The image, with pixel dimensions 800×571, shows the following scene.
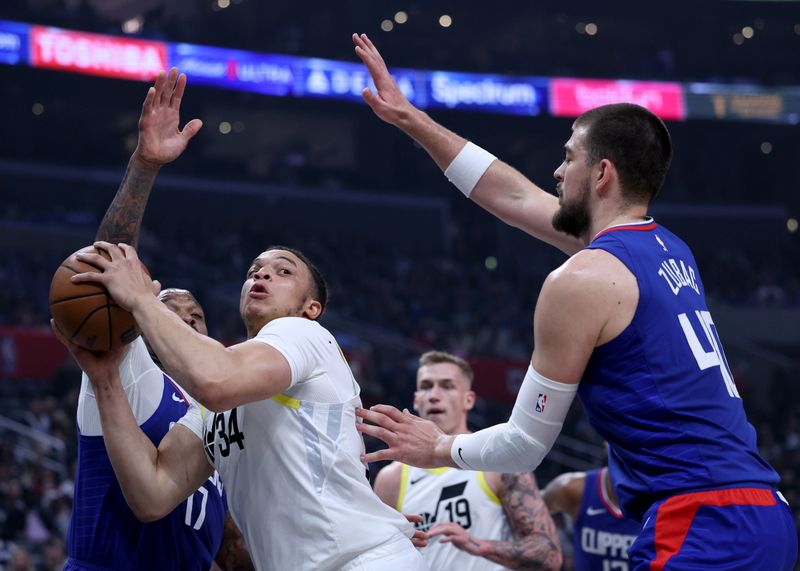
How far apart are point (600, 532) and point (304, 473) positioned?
344 cm

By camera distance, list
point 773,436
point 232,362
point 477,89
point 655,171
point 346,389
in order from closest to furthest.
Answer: point 232,362 < point 655,171 < point 346,389 < point 773,436 < point 477,89

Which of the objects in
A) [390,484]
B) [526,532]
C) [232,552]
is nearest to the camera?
[232,552]

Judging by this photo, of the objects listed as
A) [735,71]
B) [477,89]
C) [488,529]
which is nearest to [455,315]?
[477,89]

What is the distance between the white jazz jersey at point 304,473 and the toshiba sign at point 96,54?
64.2ft

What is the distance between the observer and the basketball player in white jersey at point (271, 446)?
3.14 meters

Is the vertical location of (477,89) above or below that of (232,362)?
above

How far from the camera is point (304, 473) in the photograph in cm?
333

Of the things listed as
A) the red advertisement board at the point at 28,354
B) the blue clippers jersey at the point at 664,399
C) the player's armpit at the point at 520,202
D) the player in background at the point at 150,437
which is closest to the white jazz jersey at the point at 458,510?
the player in background at the point at 150,437

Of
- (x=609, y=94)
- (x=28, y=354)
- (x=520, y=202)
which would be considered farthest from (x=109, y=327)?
(x=609, y=94)

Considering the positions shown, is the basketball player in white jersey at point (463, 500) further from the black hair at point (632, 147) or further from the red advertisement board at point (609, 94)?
the red advertisement board at point (609, 94)

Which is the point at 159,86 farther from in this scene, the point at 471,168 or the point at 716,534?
the point at 716,534

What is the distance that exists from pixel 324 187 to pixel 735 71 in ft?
44.0

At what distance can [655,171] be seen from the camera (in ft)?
10.6

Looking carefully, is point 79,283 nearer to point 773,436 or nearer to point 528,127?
point 773,436
